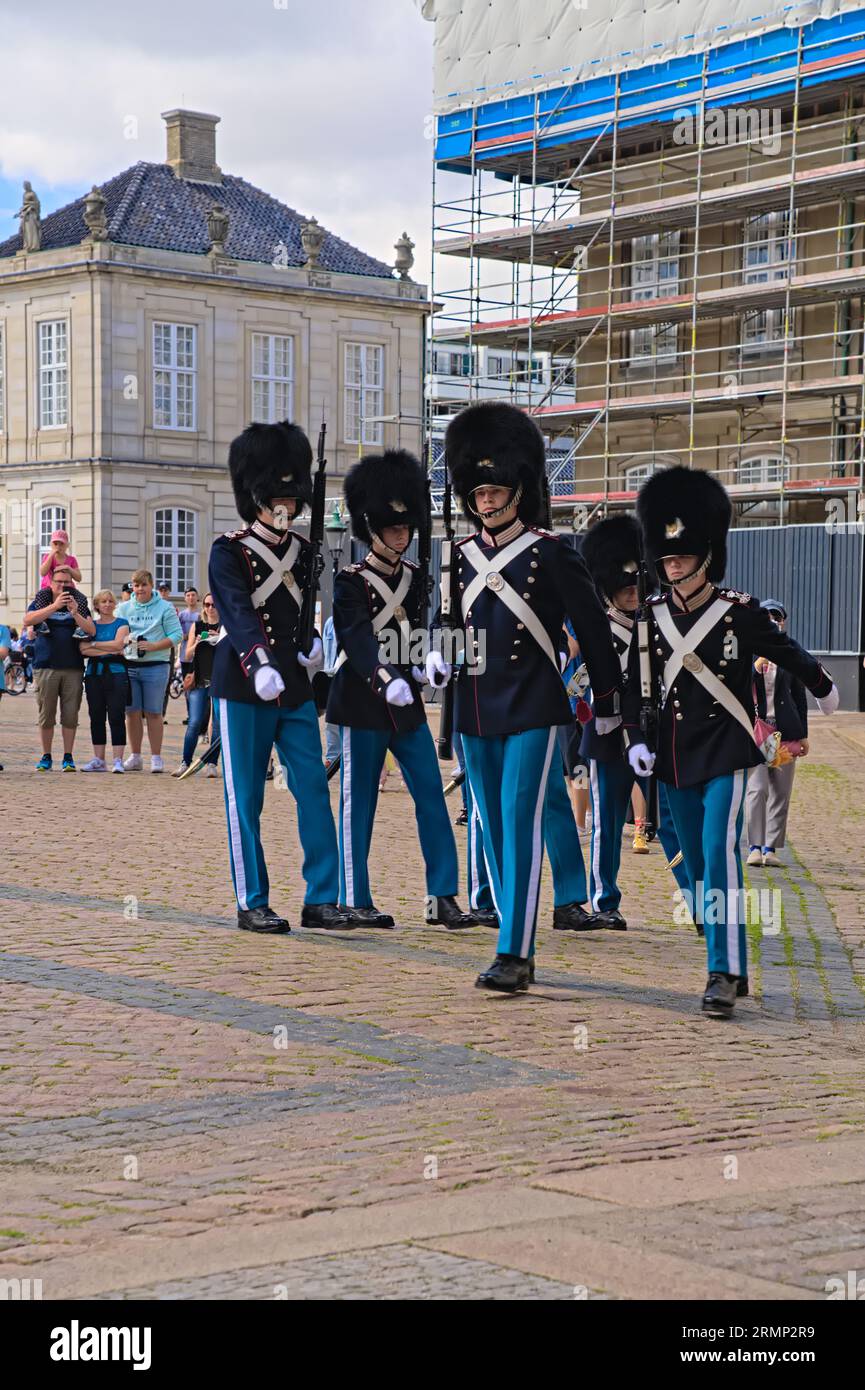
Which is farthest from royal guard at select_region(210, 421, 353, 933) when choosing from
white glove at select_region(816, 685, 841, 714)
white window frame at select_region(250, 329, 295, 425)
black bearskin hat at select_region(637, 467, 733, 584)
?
white window frame at select_region(250, 329, 295, 425)

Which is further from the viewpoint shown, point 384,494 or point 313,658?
point 384,494

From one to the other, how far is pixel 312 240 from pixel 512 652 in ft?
159

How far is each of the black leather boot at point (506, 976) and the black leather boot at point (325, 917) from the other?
4.89 ft

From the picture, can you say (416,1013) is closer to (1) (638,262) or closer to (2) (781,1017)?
(2) (781,1017)

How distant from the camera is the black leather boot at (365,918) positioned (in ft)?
29.3

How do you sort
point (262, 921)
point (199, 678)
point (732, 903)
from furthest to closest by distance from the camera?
point (199, 678) → point (262, 921) → point (732, 903)

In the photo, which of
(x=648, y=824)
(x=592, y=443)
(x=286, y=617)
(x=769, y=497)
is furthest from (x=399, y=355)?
(x=286, y=617)

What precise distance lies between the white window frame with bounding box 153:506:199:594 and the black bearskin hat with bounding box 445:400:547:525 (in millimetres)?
44773

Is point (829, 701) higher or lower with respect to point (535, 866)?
higher

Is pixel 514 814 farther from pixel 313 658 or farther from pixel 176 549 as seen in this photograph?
pixel 176 549

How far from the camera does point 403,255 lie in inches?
2234

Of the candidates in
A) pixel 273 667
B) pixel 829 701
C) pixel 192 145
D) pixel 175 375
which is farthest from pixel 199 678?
pixel 192 145

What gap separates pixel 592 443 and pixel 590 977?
32.9m

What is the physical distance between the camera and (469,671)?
7.91m
